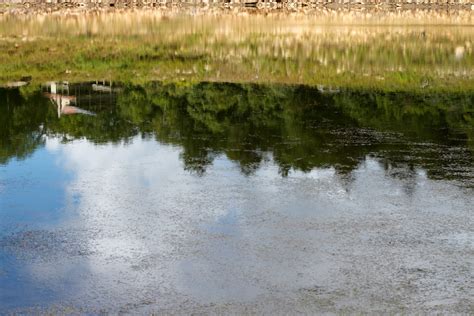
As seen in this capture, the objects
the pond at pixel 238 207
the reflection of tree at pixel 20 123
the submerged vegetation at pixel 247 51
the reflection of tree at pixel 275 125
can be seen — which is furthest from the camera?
the submerged vegetation at pixel 247 51

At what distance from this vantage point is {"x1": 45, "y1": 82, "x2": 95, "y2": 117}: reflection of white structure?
23.8 meters

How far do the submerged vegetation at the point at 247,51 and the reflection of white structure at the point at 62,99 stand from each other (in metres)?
2.14

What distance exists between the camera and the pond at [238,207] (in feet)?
35.1

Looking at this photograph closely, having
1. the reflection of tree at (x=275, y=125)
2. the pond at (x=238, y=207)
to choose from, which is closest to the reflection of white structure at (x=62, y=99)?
the pond at (x=238, y=207)

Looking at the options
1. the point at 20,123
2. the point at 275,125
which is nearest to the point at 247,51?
the point at 275,125

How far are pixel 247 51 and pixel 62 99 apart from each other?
1497cm

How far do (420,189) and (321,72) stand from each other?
700 inches

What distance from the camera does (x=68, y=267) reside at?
37.9ft

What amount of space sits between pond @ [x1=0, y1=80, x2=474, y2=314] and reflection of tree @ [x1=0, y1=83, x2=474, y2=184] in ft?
0.26

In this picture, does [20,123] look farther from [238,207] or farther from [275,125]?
[238,207]

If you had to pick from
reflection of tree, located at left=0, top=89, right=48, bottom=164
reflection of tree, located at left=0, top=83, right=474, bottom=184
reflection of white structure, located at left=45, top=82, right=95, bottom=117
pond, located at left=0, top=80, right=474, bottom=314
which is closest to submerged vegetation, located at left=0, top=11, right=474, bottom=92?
reflection of white structure, located at left=45, top=82, right=95, bottom=117

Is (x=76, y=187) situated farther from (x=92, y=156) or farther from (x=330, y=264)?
(x=330, y=264)

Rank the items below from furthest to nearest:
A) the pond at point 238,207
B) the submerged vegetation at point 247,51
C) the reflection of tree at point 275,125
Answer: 1. the submerged vegetation at point 247,51
2. the reflection of tree at point 275,125
3. the pond at point 238,207

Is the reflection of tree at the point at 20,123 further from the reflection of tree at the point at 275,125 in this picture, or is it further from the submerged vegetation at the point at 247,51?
the submerged vegetation at the point at 247,51
